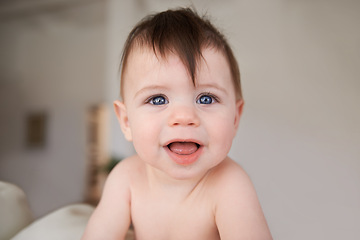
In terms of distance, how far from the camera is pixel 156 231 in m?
0.72

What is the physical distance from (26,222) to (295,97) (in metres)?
2.41

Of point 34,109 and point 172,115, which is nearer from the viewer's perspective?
point 172,115

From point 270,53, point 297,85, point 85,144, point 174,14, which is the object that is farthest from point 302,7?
point 85,144

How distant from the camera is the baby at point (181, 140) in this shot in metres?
0.59

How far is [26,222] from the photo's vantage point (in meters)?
0.87

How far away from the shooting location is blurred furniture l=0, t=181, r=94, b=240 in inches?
30.3

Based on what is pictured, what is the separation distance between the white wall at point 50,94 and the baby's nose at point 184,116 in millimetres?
4047

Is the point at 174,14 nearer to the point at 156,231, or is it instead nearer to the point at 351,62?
the point at 156,231

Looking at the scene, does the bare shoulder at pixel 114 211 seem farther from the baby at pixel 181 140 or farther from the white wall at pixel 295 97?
the white wall at pixel 295 97

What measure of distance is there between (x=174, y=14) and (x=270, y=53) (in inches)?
96.8

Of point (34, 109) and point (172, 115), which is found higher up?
point (34, 109)

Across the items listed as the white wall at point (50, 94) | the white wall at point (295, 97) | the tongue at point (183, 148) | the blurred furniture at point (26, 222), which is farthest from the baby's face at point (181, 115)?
the white wall at point (50, 94)

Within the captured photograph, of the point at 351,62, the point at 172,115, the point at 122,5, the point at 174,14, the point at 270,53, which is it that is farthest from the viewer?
the point at 122,5

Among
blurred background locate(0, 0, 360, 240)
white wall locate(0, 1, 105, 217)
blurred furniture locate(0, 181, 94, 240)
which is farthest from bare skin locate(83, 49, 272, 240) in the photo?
white wall locate(0, 1, 105, 217)
